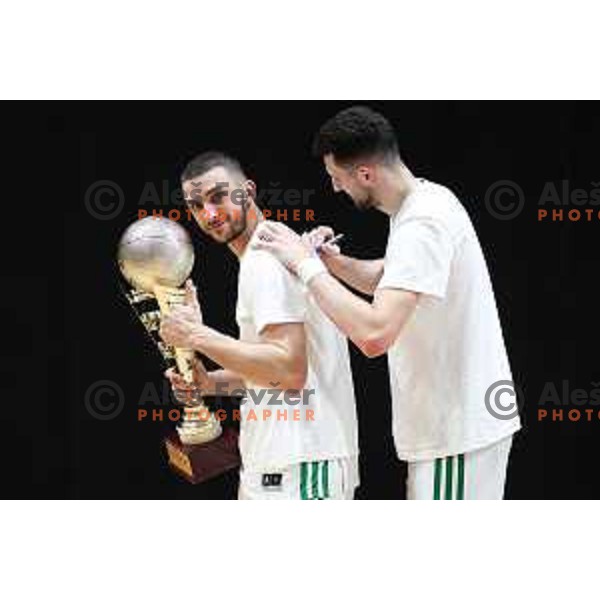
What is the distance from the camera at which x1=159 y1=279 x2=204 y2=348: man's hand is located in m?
3.04

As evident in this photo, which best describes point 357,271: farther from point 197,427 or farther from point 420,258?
point 197,427

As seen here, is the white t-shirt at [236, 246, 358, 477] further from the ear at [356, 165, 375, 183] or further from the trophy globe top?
the ear at [356, 165, 375, 183]

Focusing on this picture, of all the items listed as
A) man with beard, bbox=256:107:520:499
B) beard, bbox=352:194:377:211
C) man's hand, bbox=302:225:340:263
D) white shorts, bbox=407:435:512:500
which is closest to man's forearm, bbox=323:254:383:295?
man's hand, bbox=302:225:340:263

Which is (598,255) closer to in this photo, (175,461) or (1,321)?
(175,461)

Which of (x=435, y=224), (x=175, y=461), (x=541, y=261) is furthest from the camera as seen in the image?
(x=541, y=261)

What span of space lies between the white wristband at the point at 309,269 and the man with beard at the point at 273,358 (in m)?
0.14

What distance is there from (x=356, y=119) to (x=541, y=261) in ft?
3.77

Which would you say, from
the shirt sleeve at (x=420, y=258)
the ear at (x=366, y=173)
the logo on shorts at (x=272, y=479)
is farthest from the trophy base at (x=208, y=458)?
the ear at (x=366, y=173)

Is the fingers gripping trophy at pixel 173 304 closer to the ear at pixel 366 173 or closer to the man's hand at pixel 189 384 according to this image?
the man's hand at pixel 189 384

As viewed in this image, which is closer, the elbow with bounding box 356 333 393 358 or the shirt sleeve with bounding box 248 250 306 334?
the elbow with bounding box 356 333 393 358

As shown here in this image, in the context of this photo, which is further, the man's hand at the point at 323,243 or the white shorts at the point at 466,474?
the man's hand at the point at 323,243

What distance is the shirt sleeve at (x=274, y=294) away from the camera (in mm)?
2854
